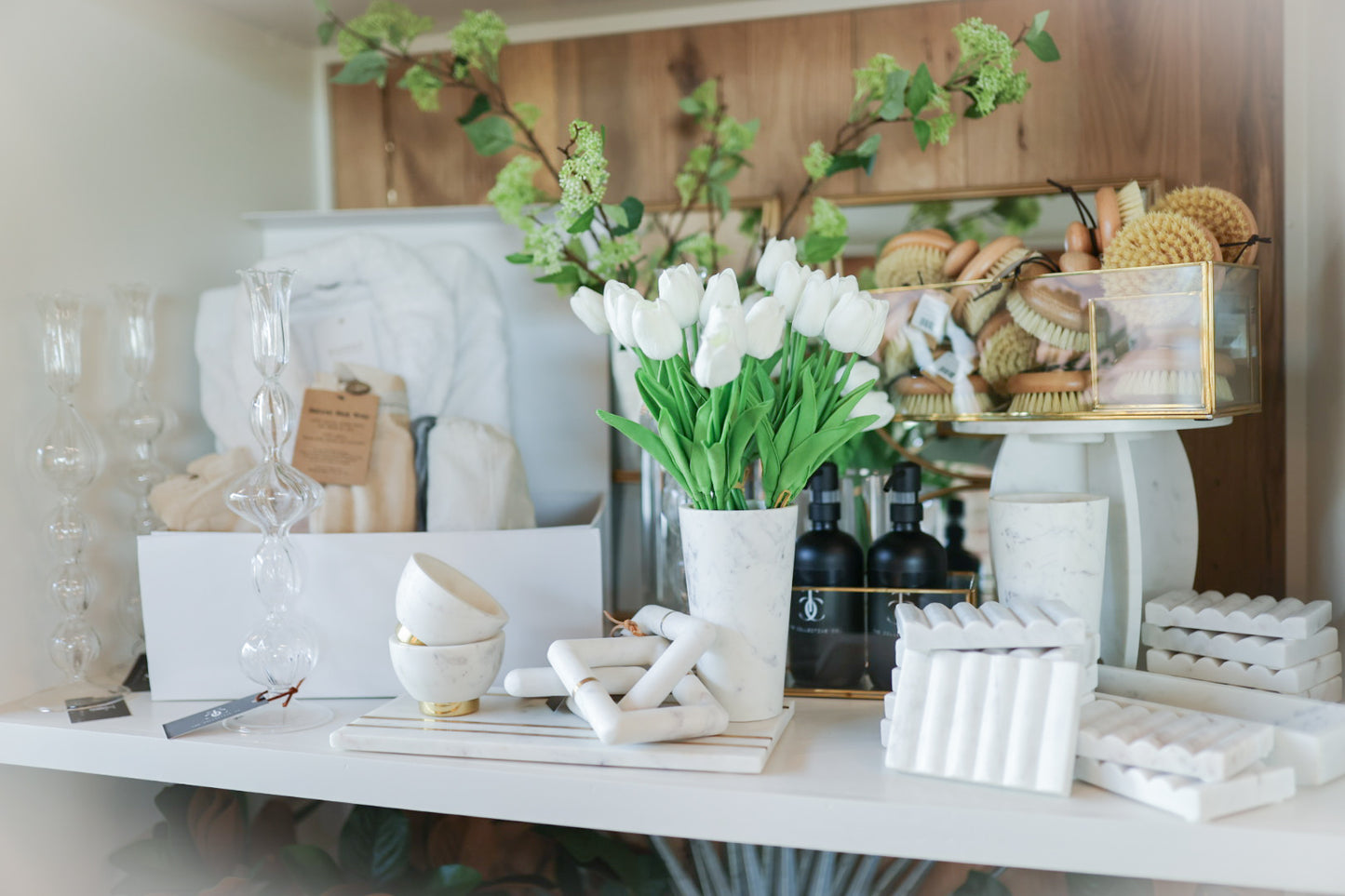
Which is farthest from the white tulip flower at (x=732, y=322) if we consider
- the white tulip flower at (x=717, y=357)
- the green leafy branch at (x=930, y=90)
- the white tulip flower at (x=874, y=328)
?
the green leafy branch at (x=930, y=90)

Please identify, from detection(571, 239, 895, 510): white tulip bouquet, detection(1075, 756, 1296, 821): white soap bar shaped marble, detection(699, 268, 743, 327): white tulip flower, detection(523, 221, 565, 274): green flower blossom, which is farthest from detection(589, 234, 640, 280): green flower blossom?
detection(1075, 756, 1296, 821): white soap bar shaped marble

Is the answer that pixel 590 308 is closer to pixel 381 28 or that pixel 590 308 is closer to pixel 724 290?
pixel 724 290

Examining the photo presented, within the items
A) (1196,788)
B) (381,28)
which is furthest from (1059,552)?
(381,28)

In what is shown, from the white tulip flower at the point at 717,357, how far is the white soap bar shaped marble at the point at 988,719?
0.23 meters

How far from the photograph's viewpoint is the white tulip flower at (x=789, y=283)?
731 mm

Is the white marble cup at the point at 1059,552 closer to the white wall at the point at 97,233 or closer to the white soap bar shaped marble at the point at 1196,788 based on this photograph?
the white soap bar shaped marble at the point at 1196,788

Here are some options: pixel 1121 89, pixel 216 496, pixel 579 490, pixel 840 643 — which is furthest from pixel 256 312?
pixel 1121 89

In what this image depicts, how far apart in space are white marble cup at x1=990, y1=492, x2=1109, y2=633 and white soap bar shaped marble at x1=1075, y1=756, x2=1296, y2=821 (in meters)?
0.16

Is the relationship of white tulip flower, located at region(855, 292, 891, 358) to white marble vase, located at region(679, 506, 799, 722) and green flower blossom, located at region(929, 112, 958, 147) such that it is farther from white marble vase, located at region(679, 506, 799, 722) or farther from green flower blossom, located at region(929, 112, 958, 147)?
green flower blossom, located at region(929, 112, 958, 147)

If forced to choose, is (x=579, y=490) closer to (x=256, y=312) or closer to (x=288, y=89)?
(x=256, y=312)

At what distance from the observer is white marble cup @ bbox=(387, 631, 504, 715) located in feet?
2.36

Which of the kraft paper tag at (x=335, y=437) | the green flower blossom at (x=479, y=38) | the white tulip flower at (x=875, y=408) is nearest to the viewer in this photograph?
the white tulip flower at (x=875, y=408)

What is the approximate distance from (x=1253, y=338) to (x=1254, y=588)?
319 millimetres

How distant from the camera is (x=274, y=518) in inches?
→ 31.4
